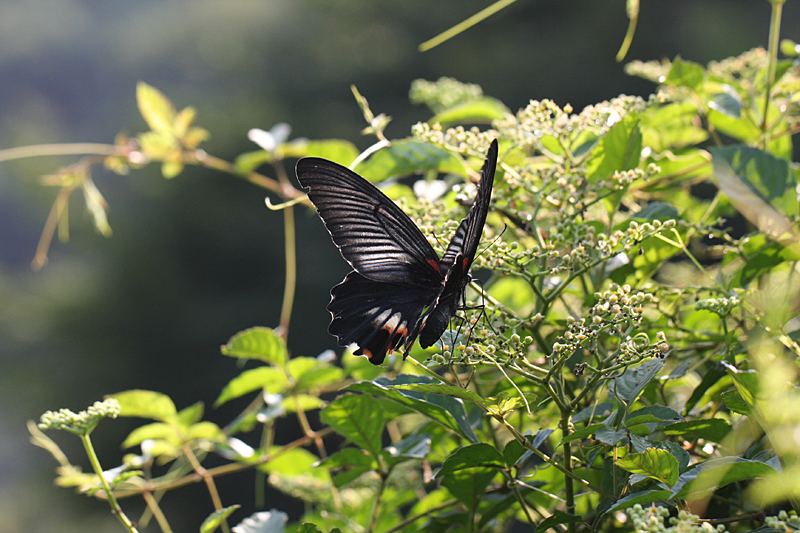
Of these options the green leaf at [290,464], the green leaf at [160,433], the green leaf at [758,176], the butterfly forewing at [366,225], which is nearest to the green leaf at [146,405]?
the green leaf at [160,433]

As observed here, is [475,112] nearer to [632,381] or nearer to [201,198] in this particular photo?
[632,381]

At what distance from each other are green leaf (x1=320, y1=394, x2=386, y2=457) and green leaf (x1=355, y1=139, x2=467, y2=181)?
0.85ft

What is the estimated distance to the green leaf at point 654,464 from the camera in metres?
0.38

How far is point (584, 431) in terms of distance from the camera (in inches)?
15.5

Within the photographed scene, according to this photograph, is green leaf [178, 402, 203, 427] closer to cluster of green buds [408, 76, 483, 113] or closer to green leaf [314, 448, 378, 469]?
green leaf [314, 448, 378, 469]

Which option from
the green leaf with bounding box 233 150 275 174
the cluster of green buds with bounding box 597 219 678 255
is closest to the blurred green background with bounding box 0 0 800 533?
the green leaf with bounding box 233 150 275 174

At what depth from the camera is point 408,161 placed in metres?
0.66

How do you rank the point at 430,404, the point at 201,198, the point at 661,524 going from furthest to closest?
1. the point at 201,198
2. the point at 430,404
3. the point at 661,524

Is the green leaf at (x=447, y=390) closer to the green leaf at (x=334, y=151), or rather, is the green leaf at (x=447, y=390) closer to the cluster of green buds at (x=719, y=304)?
the cluster of green buds at (x=719, y=304)

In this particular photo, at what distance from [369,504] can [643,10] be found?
6052 mm

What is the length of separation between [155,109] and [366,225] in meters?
0.59

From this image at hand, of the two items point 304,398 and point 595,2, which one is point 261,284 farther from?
point 304,398

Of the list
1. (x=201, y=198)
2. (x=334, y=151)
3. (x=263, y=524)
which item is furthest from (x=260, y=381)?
(x=201, y=198)

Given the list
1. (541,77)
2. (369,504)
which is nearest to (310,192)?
(369,504)
